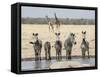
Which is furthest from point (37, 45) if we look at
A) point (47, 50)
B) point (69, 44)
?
point (69, 44)

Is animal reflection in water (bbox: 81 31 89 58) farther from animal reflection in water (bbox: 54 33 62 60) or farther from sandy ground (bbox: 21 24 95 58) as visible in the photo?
animal reflection in water (bbox: 54 33 62 60)

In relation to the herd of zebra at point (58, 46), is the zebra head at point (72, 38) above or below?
above

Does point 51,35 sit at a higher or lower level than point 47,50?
higher

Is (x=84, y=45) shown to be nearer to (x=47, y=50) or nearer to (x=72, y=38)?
(x=72, y=38)

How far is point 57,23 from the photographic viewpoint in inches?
80.0

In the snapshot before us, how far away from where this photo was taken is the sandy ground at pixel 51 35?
1.92 metres

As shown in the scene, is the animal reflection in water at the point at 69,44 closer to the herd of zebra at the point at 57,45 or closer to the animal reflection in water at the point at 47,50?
the herd of zebra at the point at 57,45

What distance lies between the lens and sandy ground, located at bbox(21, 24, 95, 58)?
1.92 m

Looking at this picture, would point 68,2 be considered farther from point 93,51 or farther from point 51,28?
point 93,51

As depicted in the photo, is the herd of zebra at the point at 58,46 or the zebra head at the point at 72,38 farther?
the zebra head at the point at 72,38

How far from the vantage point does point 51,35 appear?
202 centimetres

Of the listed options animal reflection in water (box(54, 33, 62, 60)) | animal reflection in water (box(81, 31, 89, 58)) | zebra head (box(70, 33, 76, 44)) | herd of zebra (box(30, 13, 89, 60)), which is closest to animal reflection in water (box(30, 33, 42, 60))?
herd of zebra (box(30, 13, 89, 60))

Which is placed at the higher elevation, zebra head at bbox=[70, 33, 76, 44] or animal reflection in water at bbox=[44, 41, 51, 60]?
zebra head at bbox=[70, 33, 76, 44]

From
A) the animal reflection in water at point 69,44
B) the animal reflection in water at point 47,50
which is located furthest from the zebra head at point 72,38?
the animal reflection in water at point 47,50
